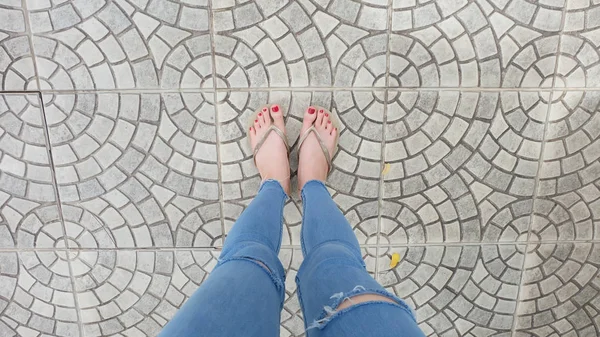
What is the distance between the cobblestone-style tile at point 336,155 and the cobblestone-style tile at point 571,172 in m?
0.44

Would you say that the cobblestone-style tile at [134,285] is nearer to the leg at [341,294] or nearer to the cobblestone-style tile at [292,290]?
the cobblestone-style tile at [292,290]

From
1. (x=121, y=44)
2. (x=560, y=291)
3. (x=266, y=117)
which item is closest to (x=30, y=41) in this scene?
(x=121, y=44)

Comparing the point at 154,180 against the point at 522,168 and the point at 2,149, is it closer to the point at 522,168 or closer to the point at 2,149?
the point at 2,149

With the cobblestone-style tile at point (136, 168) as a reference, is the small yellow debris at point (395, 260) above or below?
below

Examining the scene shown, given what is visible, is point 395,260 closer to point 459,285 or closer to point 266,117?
point 459,285

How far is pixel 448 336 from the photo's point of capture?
121 centimetres

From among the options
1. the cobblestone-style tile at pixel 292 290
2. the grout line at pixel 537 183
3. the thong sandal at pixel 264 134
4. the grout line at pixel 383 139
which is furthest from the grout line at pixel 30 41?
the grout line at pixel 537 183

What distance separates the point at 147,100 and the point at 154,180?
20 centimetres

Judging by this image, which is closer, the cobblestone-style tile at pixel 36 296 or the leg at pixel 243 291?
the leg at pixel 243 291

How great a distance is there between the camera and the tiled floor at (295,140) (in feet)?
3.42

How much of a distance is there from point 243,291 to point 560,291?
0.98 m

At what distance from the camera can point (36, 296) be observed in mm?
1162

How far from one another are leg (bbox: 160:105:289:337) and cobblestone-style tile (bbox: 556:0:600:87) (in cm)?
72

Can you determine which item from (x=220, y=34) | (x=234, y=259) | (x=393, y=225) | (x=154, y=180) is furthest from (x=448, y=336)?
(x=220, y=34)
